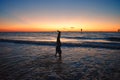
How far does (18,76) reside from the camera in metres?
6.92

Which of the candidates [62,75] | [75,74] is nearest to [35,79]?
[62,75]

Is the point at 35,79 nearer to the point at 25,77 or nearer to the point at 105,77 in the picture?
the point at 25,77

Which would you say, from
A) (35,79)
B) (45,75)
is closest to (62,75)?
(45,75)

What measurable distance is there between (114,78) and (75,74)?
6.70 feet

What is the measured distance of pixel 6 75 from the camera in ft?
23.0

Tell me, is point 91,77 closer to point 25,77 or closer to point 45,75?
point 45,75

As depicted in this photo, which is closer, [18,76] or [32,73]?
[18,76]

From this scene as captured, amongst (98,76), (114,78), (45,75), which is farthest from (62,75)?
(114,78)

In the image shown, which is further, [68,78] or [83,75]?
[83,75]

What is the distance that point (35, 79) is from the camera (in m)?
6.51

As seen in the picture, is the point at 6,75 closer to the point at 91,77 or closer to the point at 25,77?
the point at 25,77

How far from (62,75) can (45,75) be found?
93 centimetres

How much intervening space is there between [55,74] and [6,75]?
8.74 ft

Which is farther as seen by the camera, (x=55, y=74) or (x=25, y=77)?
(x=55, y=74)
